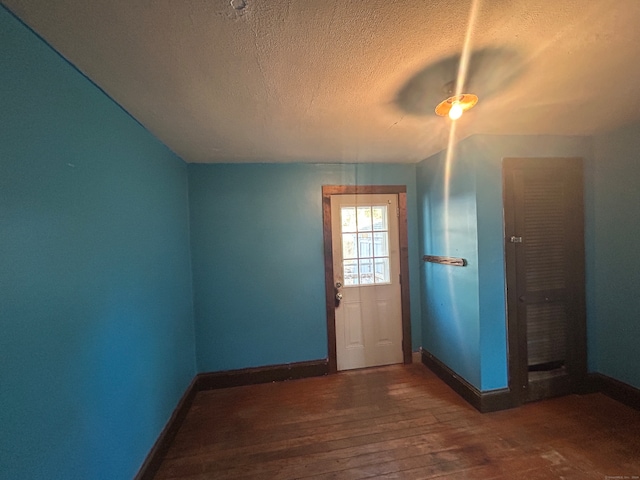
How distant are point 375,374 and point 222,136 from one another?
2750 millimetres

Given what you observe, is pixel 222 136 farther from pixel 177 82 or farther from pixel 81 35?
pixel 81 35

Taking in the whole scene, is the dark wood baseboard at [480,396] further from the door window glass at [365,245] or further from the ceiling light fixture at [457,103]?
the ceiling light fixture at [457,103]

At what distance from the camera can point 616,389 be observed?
6.91ft

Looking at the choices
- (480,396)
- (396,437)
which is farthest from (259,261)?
(480,396)

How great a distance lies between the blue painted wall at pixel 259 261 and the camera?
2.59 metres

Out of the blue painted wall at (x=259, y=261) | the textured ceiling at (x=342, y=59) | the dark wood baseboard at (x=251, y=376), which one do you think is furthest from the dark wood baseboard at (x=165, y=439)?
the textured ceiling at (x=342, y=59)

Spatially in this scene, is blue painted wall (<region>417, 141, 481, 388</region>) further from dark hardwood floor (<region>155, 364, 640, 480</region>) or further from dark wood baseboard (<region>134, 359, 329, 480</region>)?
dark wood baseboard (<region>134, 359, 329, 480</region>)

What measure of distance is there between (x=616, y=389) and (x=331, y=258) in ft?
8.81

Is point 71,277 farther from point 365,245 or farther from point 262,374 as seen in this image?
point 365,245

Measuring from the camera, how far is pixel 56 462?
93 centimetres

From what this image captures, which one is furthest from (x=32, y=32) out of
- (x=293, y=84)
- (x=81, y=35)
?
(x=293, y=84)

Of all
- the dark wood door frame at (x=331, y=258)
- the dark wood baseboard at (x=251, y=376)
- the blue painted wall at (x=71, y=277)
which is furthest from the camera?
the dark wood door frame at (x=331, y=258)

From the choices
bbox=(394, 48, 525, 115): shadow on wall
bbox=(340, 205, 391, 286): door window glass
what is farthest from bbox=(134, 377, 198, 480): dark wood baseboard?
bbox=(394, 48, 525, 115): shadow on wall

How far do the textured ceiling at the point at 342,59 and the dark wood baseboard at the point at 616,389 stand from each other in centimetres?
215
